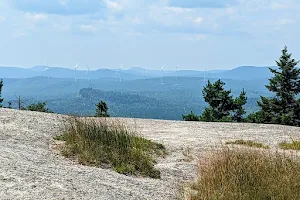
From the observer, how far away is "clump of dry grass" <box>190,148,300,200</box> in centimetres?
772

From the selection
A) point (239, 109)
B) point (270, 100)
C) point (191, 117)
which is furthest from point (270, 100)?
point (191, 117)

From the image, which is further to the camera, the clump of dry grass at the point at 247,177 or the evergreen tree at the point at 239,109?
the evergreen tree at the point at 239,109

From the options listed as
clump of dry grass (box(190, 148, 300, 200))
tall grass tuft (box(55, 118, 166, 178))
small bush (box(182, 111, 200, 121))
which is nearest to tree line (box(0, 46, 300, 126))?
small bush (box(182, 111, 200, 121))

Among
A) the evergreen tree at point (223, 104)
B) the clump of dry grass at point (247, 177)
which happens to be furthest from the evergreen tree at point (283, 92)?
the clump of dry grass at point (247, 177)

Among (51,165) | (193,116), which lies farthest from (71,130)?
(193,116)

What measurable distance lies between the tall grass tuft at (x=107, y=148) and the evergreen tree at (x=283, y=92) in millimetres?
25759

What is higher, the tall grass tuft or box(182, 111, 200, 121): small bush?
the tall grass tuft

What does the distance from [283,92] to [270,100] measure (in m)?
1.27

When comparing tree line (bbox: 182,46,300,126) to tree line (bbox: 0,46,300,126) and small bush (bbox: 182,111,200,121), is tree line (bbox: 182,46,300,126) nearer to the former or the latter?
tree line (bbox: 0,46,300,126)

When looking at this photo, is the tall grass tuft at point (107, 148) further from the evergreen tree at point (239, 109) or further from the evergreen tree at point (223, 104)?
the evergreen tree at point (239, 109)

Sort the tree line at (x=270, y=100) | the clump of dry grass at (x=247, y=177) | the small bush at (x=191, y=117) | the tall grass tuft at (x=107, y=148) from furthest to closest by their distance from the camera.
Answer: the tree line at (x=270, y=100) → the small bush at (x=191, y=117) → the tall grass tuft at (x=107, y=148) → the clump of dry grass at (x=247, y=177)

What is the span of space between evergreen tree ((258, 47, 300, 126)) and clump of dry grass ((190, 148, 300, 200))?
27711mm

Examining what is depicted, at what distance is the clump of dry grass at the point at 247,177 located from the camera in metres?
7.72

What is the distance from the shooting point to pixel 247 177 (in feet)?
27.2
